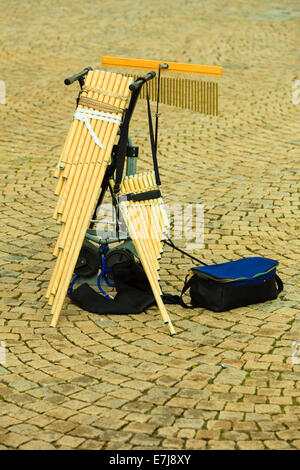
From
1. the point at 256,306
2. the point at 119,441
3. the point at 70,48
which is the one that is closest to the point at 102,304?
the point at 256,306

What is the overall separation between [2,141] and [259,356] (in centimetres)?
592

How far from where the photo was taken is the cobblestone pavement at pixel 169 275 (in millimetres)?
4691

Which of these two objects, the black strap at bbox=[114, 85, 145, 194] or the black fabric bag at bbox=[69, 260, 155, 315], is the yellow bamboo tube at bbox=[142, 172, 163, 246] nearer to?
the black strap at bbox=[114, 85, 145, 194]

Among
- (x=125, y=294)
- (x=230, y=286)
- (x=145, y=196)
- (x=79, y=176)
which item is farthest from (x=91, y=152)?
(x=230, y=286)

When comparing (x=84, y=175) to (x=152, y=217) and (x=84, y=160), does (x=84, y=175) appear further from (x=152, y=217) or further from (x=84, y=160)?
A: (x=152, y=217)

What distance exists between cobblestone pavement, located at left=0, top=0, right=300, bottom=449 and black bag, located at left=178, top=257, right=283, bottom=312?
108 mm

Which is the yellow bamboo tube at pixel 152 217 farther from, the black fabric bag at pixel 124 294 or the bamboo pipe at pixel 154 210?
the black fabric bag at pixel 124 294

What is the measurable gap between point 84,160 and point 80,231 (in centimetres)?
51

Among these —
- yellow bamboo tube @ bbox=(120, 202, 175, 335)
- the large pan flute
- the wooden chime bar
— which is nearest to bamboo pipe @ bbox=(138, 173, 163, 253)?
yellow bamboo tube @ bbox=(120, 202, 175, 335)

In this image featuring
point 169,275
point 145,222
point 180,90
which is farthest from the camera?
point 169,275

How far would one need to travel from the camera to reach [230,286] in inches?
241

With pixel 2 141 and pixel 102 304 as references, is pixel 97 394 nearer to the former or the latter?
pixel 102 304

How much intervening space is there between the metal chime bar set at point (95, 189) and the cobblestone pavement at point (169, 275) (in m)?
0.38

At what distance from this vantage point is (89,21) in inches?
650
